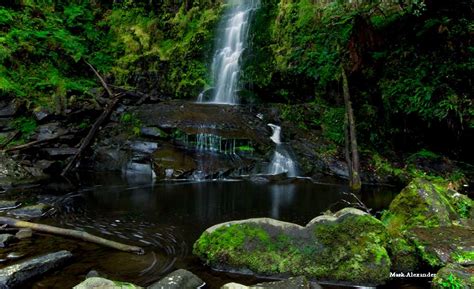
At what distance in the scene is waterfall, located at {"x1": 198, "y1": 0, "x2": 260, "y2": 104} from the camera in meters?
15.6

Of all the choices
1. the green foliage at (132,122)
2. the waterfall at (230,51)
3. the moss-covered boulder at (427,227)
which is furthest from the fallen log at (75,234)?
the waterfall at (230,51)

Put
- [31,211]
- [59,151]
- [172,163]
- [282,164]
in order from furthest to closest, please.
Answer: [59,151]
[282,164]
[172,163]
[31,211]

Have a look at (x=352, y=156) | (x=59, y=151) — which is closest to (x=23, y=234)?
(x=59, y=151)

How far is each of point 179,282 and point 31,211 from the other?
4.51 metres

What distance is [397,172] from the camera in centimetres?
1039

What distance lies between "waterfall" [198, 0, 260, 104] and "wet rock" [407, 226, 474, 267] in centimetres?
1150

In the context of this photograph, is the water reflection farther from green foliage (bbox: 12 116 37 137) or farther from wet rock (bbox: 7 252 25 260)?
green foliage (bbox: 12 116 37 137)

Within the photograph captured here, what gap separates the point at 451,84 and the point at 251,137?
609cm

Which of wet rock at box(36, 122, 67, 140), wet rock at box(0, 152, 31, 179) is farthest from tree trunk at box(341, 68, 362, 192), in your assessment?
wet rock at box(36, 122, 67, 140)

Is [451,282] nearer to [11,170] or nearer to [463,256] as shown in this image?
[463,256]

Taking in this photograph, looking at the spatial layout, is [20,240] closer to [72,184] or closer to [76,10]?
[72,184]

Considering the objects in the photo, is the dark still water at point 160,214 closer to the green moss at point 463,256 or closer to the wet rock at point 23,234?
the wet rock at point 23,234

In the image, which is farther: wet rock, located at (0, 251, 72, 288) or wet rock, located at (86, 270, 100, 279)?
wet rock, located at (86, 270, 100, 279)

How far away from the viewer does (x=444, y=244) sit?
4.30m
